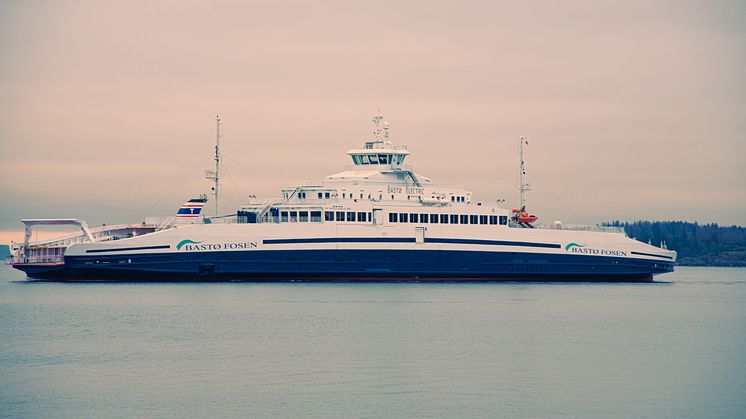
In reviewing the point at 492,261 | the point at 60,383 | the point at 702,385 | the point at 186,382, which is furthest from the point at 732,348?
the point at 492,261

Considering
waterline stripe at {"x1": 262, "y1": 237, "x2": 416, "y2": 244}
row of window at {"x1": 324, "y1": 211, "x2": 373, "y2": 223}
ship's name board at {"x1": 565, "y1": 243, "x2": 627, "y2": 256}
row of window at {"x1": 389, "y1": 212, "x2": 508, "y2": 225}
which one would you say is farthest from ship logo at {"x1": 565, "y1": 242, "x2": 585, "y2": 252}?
row of window at {"x1": 324, "y1": 211, "x2": 373, "y2": 223}

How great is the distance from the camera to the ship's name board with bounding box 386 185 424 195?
73812 millimetres

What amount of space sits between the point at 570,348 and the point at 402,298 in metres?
19.6

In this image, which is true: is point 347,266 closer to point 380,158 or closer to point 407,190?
point 407,190

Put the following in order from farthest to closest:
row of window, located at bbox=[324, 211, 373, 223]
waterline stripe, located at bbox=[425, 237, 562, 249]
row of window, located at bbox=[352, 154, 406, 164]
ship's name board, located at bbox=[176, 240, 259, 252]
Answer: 1. row of window, located at bbox=[352, 154, 406, 164]
2. waterline stripe, located at bbox=[425, 237, 562, 249]
3. row of window, located at bbox=[324, 211, 373, 223]
4. ship's name board, located at bbox=[176, 240, 259, 252]

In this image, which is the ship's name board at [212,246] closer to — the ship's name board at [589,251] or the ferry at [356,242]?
the ferry at [356,242]

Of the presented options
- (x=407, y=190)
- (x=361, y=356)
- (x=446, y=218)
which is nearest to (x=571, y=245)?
(x=446, y=218)

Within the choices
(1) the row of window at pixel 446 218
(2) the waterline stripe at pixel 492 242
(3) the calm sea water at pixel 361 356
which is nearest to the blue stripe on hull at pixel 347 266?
(2) the waterline stripe at pixel 492 242

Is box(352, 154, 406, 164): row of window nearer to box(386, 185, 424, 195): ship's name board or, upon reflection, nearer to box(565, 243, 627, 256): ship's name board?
box(386, 185, 424, 195): ship's name board

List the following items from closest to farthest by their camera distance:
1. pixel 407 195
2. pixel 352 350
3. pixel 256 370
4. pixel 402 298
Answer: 1. pixel 256 370
2. pixel 352 350
3. pixel 402 298
4. pixel 407 195

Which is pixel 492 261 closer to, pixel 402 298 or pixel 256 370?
pixel 402 298

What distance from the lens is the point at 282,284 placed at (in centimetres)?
6925

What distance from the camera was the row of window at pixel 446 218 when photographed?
238 ft

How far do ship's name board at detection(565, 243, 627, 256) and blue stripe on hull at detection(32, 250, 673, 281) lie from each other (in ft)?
1.22
